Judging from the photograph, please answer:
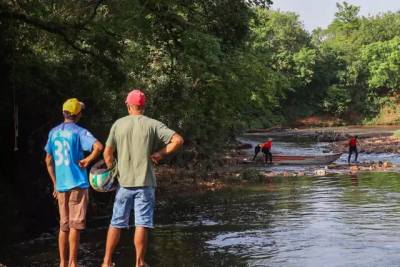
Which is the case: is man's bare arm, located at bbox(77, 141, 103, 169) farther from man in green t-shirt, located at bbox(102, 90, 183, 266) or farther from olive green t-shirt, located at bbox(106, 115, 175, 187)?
olive green t-shirt, located at bbox(106, 115, 175, 187)

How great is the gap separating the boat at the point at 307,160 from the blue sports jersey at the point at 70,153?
2013 centimetres

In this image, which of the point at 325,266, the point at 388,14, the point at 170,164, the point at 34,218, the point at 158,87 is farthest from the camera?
the point at 388,14

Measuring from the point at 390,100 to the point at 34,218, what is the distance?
59.9 metres

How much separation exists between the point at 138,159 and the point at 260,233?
4.00 m

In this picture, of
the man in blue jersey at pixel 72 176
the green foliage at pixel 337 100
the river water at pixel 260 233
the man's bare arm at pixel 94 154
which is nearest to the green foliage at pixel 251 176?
the river water at pixel 260 233

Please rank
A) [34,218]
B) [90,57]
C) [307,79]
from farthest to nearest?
[307,79]
[90,57]
[34,218]

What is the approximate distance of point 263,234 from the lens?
9.68m

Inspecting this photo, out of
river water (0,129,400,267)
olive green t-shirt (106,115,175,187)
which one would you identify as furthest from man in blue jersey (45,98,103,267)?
river water (0,129,400,267)

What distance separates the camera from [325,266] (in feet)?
23.8

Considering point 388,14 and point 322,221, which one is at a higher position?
point 388,14

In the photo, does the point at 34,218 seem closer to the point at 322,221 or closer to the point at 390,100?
the point at 322,221

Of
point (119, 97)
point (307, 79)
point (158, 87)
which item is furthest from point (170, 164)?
point (307, 79)

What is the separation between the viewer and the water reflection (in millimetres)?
7902

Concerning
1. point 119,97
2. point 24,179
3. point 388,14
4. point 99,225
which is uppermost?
point 388,14
